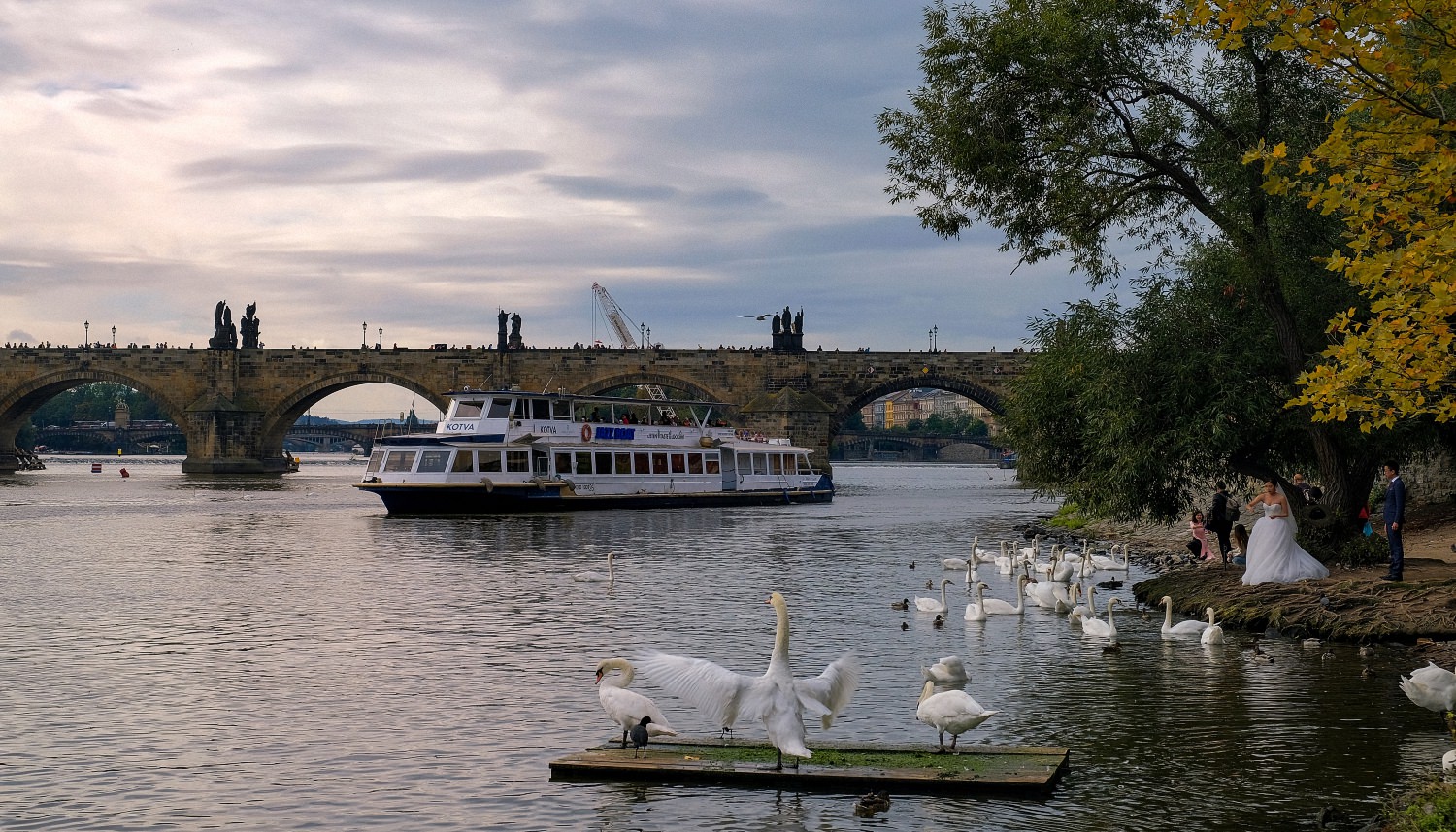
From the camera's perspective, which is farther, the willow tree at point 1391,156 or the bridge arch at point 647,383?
the bridge arch at point 647,383

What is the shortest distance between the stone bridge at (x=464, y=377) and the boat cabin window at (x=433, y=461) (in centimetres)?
3460

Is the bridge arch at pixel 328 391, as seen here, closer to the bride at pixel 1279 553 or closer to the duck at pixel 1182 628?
the bride at pixel 1279 553

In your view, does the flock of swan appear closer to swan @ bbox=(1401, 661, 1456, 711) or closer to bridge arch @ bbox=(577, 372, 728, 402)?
swan @ bbox=(1401, 661, 1456, 711)

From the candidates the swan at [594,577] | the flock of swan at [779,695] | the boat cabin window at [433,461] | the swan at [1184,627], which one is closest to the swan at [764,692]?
the flock of swan at [779,695]

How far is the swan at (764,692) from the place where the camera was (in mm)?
9938

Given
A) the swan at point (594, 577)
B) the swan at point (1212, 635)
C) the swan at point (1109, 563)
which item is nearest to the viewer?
the swan at point (1212, 635)

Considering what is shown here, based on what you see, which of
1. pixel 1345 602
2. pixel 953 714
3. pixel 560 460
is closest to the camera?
pixel 953 714

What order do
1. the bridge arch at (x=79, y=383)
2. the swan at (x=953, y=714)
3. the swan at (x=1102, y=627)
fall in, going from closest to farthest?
the swan at (x=953, y=714) < the swan at (x=1102, y=627) < the bridge arch at (x=79, y=383)

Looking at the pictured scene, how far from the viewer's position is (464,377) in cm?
8419

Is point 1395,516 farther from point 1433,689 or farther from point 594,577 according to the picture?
point 594,577

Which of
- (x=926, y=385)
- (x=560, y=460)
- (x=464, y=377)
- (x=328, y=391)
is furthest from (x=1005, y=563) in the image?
(x=328, y=391)

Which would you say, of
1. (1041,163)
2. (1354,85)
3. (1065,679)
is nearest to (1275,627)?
(1065,679)

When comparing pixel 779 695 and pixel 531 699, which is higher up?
pixel 779 695

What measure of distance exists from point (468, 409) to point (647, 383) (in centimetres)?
→ 3344
